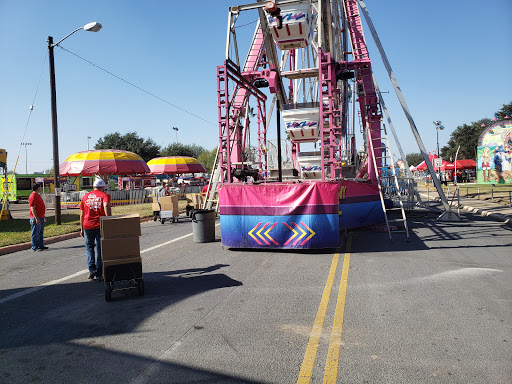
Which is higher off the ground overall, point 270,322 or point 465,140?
point 465,140

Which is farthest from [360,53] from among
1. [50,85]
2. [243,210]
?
[50,85]

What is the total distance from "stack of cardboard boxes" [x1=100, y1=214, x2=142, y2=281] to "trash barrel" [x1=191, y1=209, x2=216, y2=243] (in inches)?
196

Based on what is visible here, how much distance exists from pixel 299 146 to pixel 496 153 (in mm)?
19048

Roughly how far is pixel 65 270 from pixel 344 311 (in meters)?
5.99

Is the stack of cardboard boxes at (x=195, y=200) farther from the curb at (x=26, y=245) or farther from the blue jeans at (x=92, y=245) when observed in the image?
the blue jeans at (x=92, y=245)

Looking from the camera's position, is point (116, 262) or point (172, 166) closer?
point (116, 262)

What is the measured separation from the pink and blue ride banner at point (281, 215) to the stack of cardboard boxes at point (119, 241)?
3.88 m

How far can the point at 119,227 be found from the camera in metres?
5.88

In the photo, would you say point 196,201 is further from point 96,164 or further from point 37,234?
point 96,164

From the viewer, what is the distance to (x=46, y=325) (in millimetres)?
4848

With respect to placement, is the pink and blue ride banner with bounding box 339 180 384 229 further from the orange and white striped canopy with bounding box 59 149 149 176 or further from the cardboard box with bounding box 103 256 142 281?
the orange and white striped canopy with bounding box 59 149 149 176

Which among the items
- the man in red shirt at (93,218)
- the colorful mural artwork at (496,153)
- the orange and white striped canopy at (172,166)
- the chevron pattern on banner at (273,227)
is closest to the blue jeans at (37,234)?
the man in red shirt at (93,218)

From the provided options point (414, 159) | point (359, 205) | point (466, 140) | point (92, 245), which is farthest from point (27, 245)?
point (414, 159)

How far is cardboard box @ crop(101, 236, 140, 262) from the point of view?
576 cm
